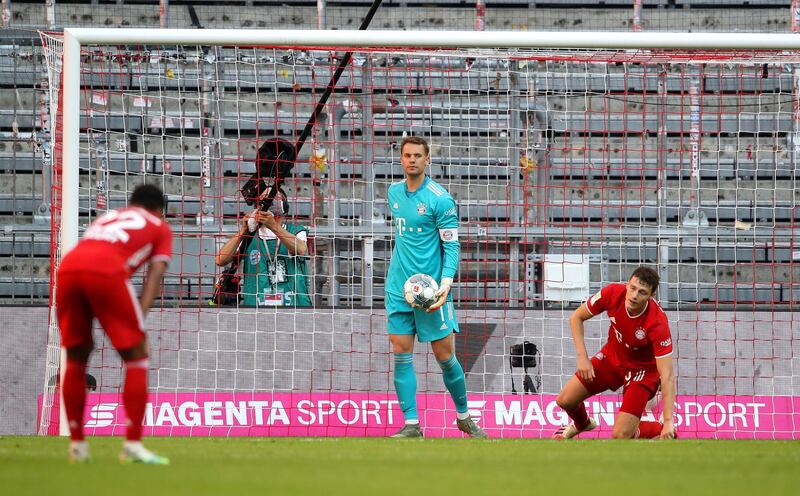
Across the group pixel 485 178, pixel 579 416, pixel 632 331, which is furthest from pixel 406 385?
pixel 485 178

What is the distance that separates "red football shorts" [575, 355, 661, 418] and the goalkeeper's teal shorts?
125 centimetres

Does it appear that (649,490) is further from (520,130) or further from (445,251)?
(520,130)

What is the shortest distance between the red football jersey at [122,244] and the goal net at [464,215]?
3525 millimetres

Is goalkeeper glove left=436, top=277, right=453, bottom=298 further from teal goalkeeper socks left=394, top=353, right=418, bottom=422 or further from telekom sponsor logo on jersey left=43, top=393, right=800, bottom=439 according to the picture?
telekom sponsor logo on jersey left=43, top=393, right=800, bottom=439

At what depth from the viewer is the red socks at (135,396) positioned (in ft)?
17.5

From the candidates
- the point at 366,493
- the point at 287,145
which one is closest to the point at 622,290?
the point at 287,145

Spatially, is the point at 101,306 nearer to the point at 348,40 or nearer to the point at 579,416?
the point at 348,40

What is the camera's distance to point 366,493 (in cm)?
428

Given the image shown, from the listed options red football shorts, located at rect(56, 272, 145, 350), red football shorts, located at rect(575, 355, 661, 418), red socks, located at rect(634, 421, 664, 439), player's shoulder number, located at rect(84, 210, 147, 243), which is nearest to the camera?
red football shorts, located at rect(56, 272, 145, 350)

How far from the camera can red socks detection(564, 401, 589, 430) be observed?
9.15m

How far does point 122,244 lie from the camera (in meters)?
5.42

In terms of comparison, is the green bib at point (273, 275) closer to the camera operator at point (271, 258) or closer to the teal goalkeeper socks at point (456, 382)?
the camera operator at point (271, 258)

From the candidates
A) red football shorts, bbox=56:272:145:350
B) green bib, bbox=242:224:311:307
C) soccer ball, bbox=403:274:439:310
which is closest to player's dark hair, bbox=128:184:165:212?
red football shorts, bbox=56:272:145:350

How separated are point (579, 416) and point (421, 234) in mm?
2062
